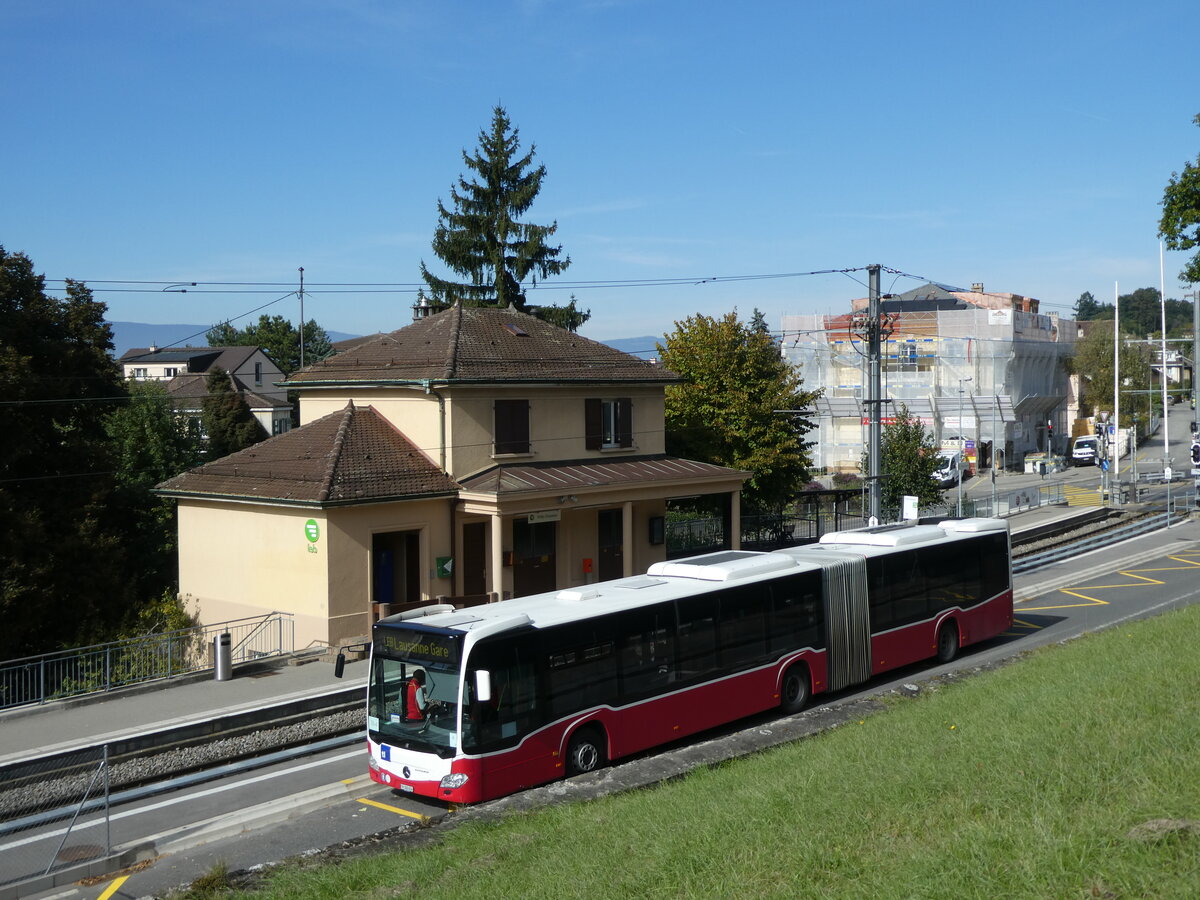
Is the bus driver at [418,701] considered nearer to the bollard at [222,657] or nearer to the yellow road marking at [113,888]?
the yellow road marking at [113,888]

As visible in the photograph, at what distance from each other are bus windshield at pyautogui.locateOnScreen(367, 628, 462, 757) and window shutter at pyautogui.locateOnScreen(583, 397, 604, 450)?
54.2 ft

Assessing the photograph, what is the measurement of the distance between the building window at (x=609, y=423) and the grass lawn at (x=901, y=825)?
1785cm

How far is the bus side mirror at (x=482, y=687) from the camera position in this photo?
13328mm

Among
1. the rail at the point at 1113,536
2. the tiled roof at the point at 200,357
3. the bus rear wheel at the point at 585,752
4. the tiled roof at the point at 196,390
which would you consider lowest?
the bus rear wheel at the point at 585,752

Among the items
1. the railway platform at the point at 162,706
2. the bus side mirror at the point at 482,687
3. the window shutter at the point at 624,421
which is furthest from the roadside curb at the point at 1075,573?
the bus side mirror at the point at 482,687

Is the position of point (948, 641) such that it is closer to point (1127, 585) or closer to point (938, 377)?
point (1127, 585)

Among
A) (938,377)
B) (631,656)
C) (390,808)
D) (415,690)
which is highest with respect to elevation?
(938,377)

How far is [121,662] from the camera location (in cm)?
2164

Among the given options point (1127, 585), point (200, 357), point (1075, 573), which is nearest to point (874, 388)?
point (1127, 585)

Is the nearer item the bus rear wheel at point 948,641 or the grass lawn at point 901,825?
the grass lawn at point 901,825

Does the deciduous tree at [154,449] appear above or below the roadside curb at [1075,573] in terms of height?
above

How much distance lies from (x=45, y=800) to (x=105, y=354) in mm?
23034

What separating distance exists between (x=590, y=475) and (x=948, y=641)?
33.9 ft

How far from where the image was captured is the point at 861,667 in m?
19.6
